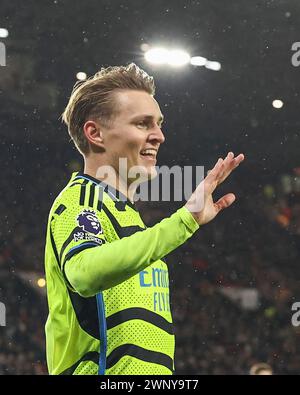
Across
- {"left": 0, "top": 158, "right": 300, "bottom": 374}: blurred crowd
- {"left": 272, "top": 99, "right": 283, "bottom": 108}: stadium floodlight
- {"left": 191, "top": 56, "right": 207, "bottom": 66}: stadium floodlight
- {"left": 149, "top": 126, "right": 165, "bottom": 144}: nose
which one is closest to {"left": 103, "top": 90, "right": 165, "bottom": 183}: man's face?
{"left": 149, "top": 126, "right": 165, "bottom": 144}: nose

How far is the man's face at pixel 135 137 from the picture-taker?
2004 mm

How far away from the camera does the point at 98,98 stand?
2.08 m

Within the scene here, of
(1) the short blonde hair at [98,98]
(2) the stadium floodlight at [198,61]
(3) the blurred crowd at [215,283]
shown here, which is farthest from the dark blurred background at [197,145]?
(1) the short blonde hair at [98,98]

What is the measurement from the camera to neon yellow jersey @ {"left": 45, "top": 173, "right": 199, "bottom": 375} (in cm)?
167

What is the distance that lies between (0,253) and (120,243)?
24.2ft

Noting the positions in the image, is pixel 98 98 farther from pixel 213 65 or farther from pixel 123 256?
pixel 213 65

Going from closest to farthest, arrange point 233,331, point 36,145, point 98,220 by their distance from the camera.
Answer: point 98,220
point 233,331
point 36,145

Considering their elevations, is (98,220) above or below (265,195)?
below

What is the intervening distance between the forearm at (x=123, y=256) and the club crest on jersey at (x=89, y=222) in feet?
0.26

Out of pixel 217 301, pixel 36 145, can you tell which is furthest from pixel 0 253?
pixel 217 301

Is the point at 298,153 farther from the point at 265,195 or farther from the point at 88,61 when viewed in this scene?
the point at 88,61

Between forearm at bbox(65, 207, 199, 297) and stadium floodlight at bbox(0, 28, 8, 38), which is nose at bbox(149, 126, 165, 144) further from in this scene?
stadium floodlight at bbox(0, 28, 8, 38)

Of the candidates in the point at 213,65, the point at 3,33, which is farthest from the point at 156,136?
the point at 3,33

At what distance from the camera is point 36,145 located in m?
9.40
